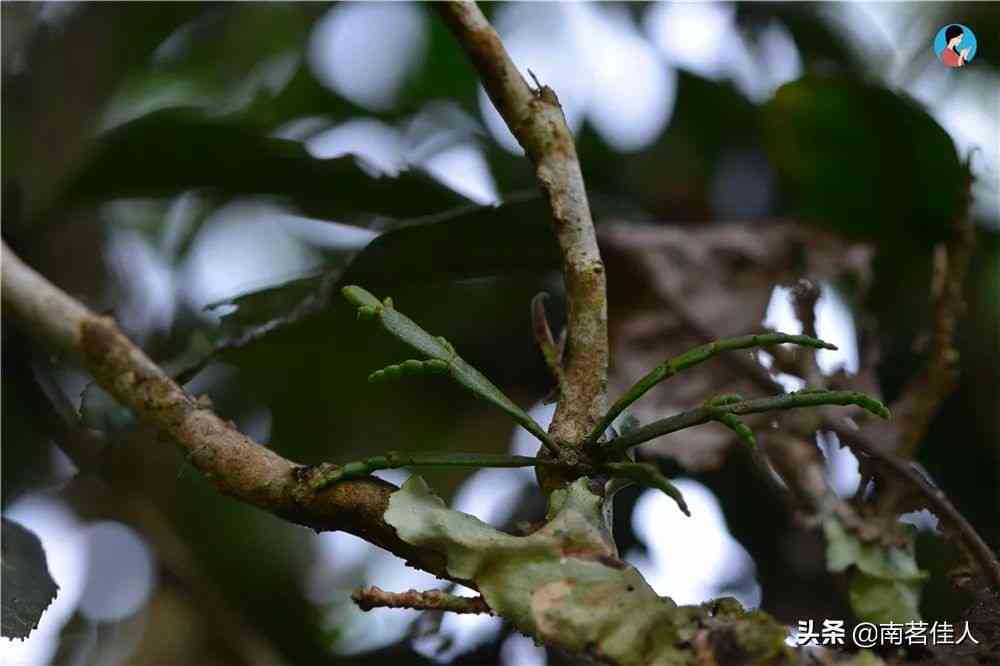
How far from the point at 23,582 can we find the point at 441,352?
41cm

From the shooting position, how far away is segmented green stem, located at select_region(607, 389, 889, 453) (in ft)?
1.81

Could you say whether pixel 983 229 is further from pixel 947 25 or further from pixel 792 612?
pixel 792 612

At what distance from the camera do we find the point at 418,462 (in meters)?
0.58

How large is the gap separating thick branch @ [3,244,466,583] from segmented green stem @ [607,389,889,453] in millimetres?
116

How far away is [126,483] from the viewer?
49.5 inches

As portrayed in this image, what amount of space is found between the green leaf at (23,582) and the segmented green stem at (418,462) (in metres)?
0.30

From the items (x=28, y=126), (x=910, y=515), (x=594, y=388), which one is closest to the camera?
(x=594, y=388)

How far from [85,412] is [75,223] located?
38 cm

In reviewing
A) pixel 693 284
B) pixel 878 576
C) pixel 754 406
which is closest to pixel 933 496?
pixel 878 576

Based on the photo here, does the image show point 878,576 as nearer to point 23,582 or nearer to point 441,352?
point 441,352

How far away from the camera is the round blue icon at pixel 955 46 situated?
125 cm

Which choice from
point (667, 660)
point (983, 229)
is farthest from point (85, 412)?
point (983, 229)

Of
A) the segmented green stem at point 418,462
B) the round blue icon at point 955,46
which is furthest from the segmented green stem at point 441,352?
the round blue icon at point 955,46

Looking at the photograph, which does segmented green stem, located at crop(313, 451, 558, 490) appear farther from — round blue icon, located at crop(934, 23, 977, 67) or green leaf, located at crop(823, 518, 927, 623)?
round blue icon, located at crop(934, 23, 977, 67)
